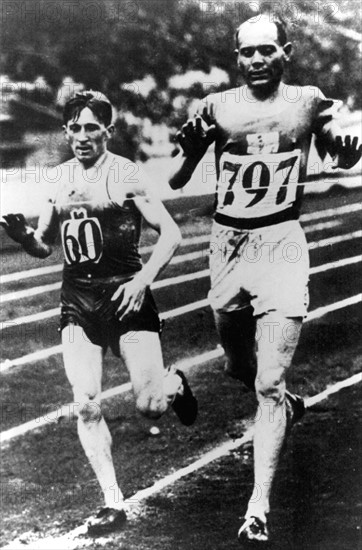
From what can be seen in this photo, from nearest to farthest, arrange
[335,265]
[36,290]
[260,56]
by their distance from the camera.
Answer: [260,56] < [36,290] < [335,265]

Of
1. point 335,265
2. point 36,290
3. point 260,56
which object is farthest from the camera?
point 335,265

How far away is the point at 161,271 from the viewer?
3.92 meters

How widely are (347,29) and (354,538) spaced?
7.97ft

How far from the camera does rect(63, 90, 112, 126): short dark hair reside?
3857mm

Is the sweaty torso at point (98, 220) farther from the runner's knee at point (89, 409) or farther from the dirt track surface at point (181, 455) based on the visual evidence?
the runner's knee at point (89, 409)

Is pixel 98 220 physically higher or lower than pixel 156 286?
higher

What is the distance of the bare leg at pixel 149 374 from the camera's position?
389cm

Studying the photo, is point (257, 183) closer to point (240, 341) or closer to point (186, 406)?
point (240, 341)

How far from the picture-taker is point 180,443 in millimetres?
3936

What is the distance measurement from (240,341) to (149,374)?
1.49 feet

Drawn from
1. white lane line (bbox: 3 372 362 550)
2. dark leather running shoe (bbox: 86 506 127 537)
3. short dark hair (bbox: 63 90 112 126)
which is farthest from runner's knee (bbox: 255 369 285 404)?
short dark hair (bbox: 63 90 112 126)

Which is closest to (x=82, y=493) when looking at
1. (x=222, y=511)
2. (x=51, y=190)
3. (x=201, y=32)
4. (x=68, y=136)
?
(x=222, y=511)

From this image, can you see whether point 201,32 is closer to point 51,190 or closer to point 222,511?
point 51,190

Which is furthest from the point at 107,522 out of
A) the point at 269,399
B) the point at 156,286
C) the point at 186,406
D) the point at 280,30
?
the point at 280,30
